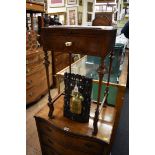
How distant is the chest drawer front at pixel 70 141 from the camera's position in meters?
1.06

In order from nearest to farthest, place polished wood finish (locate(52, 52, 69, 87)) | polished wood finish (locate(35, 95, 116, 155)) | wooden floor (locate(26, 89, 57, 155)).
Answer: polished wood finish (locate(35, 95, 116, 155)) < wooden floor (locate(26, 89, 57, 155)) < polished wood finish (locate(52, 52, 69, 87))

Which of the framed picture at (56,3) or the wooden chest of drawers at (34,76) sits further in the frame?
the framed picture at (56,3)

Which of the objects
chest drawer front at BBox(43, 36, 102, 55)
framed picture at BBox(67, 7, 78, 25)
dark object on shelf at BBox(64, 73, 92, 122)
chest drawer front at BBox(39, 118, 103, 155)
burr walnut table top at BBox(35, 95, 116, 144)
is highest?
framed picture at BBox(67, 7, 78, 25)

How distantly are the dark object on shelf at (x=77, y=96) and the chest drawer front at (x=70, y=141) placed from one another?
0.14m

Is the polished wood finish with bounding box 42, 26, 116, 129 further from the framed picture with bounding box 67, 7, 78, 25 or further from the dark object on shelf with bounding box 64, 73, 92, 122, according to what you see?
the framed picture with bounding box 67, 7, 78, 25

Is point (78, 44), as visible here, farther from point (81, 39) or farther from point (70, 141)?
point (70, 141)

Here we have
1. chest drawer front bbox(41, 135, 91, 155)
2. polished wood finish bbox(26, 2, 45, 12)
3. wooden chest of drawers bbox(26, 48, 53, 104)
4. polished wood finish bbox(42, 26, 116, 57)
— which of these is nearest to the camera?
polished wood finish bbox(42, 26, 116, 57)

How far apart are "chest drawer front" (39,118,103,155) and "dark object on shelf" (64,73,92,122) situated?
0.14 metres

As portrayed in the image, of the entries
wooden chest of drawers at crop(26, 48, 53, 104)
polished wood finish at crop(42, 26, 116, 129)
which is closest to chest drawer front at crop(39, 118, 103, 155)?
polished wood finish at crop(42, 26, 116, 129)

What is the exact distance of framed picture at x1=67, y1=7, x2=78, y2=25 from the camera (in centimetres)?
347

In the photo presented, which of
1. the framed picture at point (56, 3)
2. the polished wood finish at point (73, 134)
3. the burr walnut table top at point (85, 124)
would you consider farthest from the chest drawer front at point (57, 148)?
the framed picture at point (56, 3)

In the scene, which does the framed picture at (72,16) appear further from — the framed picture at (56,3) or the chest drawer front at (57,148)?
the chest drawer front at (57,148)

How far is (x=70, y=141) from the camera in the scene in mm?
1119
